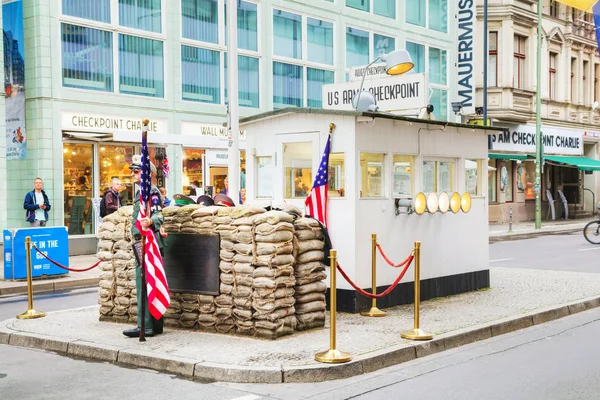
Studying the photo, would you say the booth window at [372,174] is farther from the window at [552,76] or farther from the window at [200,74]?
the window at [552,76]

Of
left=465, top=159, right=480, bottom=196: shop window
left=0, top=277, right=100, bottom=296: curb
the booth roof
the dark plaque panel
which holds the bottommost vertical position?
left=0, top=277, right=100, bottom=296: curb

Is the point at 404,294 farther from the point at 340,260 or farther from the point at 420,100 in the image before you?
the point at 420,100

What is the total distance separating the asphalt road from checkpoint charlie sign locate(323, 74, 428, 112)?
6.47 metres

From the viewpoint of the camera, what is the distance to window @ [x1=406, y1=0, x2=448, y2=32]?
30.2m

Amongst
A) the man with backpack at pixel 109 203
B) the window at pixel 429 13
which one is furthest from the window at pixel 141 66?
the window at pixel 429 13

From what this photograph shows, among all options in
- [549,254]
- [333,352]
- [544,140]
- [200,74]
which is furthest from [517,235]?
[333,352]

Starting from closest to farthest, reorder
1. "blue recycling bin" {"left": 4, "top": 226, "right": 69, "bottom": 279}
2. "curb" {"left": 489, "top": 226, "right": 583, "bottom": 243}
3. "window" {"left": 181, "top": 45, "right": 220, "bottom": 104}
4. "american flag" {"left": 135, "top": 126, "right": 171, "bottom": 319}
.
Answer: "american flag" {"left": 135, "top": 126, "right": 171, "bottom": 319}
"blue recycling bin" {"left": 4, "top": 226, "right": 69, "bottom": 279}
"window" {"left": 181, "top": 45, "right": 220, "bottom": 104}
"curb" {"left": 489, "top": 226, "right": 583, "bottom": 243}

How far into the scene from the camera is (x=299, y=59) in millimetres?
25328

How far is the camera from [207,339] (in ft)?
26.8

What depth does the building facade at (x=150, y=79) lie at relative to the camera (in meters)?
18.6

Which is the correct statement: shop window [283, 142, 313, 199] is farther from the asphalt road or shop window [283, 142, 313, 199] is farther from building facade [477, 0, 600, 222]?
building facade [477, 0, 600, 222]

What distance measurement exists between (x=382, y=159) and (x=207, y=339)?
3.77m

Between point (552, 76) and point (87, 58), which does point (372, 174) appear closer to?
point (87, 58)

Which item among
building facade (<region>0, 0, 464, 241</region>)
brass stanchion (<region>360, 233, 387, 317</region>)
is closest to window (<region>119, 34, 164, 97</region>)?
building facade (<region>0, 0, 464, 241</region>)
